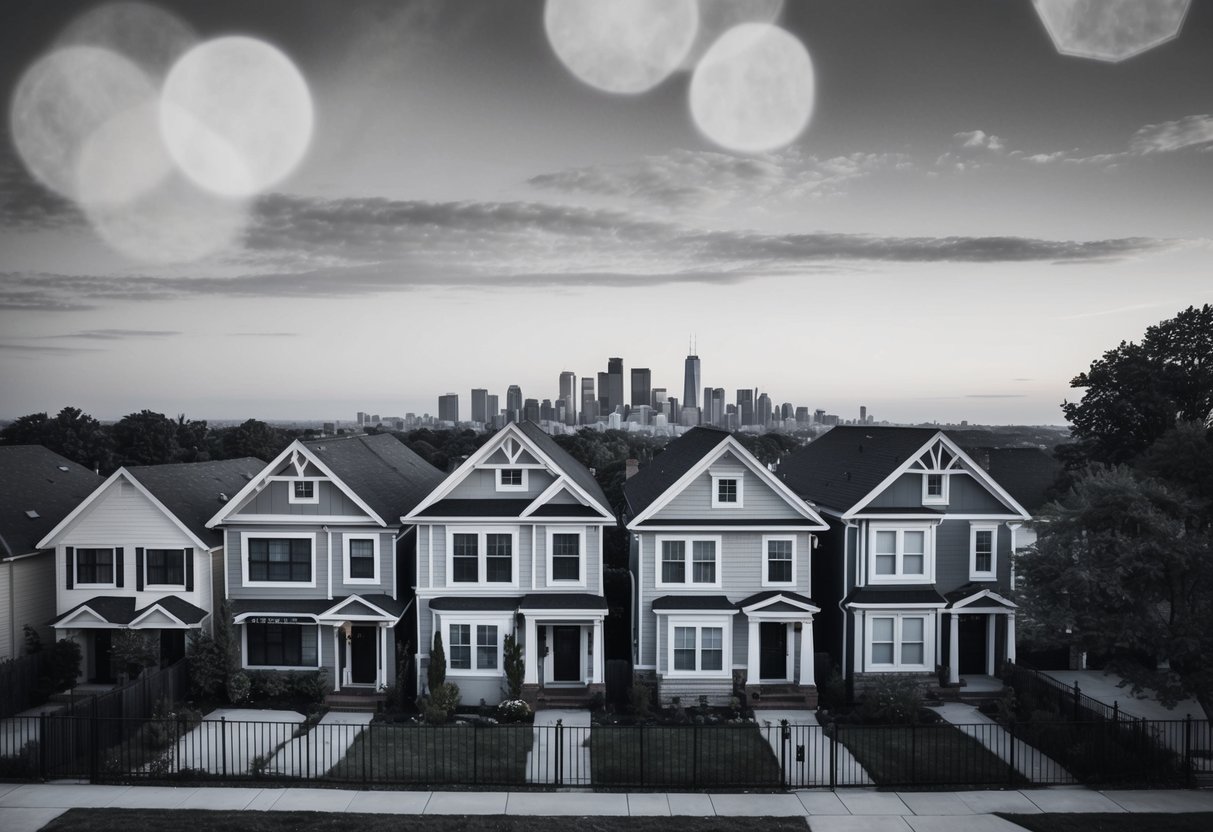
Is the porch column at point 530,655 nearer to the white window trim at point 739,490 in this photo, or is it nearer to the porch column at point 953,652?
the white window trim at point 739,490

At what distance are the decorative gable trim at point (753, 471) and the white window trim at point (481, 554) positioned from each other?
12.1ft

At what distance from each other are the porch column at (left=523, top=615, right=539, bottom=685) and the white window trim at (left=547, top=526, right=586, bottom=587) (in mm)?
1511

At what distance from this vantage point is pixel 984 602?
26234 millimetres

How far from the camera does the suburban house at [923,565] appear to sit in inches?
1028

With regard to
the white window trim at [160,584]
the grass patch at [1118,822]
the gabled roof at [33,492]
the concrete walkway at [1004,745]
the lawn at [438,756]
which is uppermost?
the gabled roof at [33,492]

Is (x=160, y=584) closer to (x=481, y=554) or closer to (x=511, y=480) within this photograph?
(x=481, y=554)

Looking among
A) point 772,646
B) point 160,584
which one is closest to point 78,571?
point 160,584

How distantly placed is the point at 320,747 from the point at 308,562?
678 cm

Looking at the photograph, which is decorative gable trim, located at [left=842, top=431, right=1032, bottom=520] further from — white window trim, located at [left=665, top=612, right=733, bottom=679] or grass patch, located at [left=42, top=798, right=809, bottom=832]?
grass patch, located at [left=42, top=798, right=809, bottom=832]

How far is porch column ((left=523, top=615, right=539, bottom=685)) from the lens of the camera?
81.3 ft

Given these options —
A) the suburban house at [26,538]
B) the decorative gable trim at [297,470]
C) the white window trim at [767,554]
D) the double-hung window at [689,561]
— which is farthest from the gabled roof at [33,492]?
the white window trim at [767,554]

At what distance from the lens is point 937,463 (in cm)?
2680

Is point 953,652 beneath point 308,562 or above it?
beneath

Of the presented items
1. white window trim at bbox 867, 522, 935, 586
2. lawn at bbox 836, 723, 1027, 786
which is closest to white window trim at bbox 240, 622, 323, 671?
lawn at bbox 836, 723, 1027, 786
